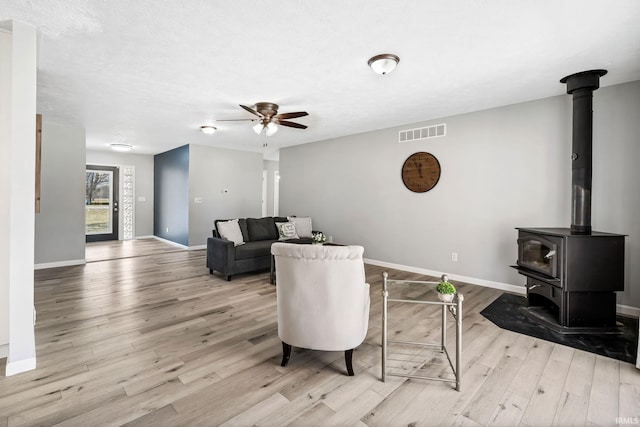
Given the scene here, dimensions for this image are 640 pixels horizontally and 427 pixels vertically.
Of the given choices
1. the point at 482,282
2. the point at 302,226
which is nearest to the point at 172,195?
the point at 302,226

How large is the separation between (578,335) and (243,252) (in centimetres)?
415

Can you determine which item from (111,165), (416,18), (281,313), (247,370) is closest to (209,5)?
(416,18)

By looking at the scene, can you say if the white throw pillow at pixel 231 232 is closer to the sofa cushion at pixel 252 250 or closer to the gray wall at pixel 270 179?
the sofa cushion at pixel 252 250

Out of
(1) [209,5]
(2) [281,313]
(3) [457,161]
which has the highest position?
(1) [209,5]

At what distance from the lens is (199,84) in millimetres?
3414

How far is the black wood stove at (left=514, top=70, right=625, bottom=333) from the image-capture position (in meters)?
2.83

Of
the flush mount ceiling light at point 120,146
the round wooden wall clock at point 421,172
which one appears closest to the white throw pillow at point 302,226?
the round wooden wall clock at point 421,172

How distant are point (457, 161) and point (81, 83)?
5067 mm

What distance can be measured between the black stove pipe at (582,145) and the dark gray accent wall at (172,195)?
7.09 metres

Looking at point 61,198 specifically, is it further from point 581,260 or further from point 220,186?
point 581,260

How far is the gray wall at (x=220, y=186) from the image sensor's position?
281 inches

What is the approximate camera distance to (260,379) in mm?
2072

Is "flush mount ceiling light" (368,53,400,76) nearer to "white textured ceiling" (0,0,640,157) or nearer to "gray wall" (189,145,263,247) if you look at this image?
"white textured ceiling" (0,0,640,157)

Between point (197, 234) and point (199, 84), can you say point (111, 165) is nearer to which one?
point (197, 234)
